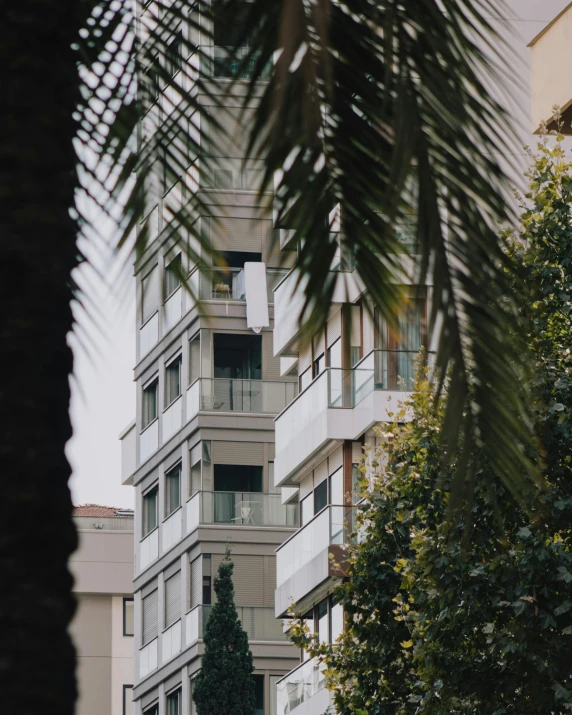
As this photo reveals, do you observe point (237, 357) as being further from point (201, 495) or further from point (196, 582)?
point (196, 582)

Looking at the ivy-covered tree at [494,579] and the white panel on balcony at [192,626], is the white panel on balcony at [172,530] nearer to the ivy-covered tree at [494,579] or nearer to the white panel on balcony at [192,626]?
the white panel on balcony at [192,626]

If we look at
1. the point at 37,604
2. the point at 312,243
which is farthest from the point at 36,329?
the point at 312,243

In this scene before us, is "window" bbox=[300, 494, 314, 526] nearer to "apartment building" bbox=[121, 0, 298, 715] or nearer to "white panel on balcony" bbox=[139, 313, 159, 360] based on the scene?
"apartment building" bbox=[121, 0, 298, 715]

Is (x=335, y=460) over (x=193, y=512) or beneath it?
beneath

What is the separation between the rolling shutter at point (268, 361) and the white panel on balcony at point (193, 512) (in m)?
4.60

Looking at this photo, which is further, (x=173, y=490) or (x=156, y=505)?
(x=156, y=505)

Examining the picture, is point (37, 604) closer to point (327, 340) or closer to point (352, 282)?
point (352, 282)

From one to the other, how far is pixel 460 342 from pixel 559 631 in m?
13.1

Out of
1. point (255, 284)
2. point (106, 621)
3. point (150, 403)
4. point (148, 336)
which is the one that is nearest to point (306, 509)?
point (148, 336)

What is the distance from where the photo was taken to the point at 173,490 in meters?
53.8

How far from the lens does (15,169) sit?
3.96 meters

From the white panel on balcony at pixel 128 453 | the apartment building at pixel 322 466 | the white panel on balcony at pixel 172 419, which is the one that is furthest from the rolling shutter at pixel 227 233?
the white panel on balcony at pixel 128 453

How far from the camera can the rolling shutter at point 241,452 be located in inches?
2008

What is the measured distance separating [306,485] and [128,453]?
20526mm
